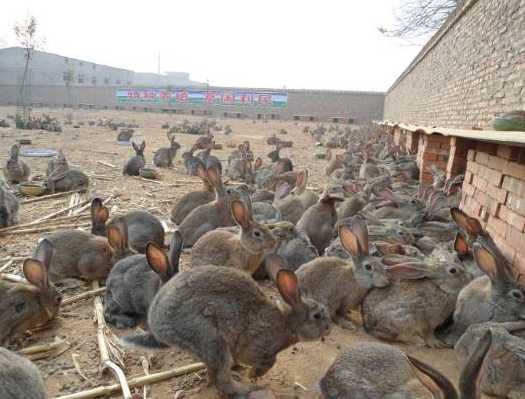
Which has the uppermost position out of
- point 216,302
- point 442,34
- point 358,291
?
point 442,34

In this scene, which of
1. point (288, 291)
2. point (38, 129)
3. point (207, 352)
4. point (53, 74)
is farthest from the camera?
point (53, 74)

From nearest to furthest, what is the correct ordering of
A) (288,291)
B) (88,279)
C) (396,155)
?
(288,291) < (88,279) < (396,155)

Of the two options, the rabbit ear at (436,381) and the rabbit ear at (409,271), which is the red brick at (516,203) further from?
the rabbit ear at (436,381)

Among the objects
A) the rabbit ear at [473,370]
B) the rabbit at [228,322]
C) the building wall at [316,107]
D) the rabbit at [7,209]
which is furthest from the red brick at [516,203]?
the building wall at [316,107]

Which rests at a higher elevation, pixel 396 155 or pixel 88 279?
pixel 396 155

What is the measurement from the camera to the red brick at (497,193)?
4368 millimetres

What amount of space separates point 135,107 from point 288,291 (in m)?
56.5

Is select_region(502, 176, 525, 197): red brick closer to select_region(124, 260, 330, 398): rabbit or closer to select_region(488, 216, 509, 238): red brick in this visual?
select_region(488, 216, 509, 238): red brick

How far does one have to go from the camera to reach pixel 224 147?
752 inches

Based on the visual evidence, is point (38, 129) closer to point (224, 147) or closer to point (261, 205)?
point (224, 147)

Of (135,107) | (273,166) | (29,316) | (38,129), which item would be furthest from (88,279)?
(135,107)

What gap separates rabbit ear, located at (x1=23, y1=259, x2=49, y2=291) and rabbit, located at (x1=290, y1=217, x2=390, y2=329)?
2.28 m

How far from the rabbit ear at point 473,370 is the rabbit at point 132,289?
235cm

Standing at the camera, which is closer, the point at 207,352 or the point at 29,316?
the point at 207,352
